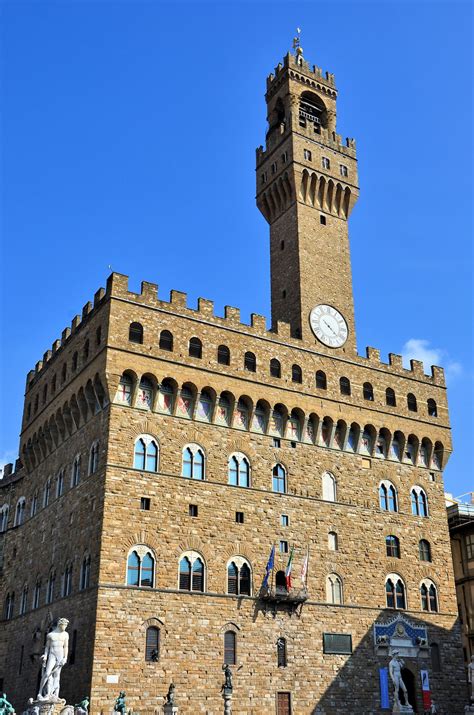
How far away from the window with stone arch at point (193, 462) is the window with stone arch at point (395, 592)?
38.6ft

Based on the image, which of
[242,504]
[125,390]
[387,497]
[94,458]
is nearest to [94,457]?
[94,458]

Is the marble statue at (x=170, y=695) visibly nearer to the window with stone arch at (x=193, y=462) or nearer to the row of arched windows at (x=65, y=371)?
the window with stone arch at (x=193, y=462)

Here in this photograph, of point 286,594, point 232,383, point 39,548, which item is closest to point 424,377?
point 232,383

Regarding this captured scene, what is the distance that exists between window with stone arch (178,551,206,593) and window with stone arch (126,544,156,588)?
4.55ft

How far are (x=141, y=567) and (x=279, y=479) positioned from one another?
28.8 ft

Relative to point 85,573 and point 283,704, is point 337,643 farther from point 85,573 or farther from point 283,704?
point 85,573

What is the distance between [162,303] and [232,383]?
16.9 ft

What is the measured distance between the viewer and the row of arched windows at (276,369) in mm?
37031

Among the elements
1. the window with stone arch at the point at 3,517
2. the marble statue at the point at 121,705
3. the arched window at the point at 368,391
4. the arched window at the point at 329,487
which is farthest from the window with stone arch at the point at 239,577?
the window with stone arch at the point at 3,517

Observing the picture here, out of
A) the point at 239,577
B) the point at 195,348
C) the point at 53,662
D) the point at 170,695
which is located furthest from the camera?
the point at 195,348

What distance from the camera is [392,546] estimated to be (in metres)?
41.4

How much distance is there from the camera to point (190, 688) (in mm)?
32469

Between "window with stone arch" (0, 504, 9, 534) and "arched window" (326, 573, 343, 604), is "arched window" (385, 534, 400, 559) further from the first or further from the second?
"window with stone arch" (0, 504, 9, 534)

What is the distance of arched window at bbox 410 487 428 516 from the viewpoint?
4341 cm
